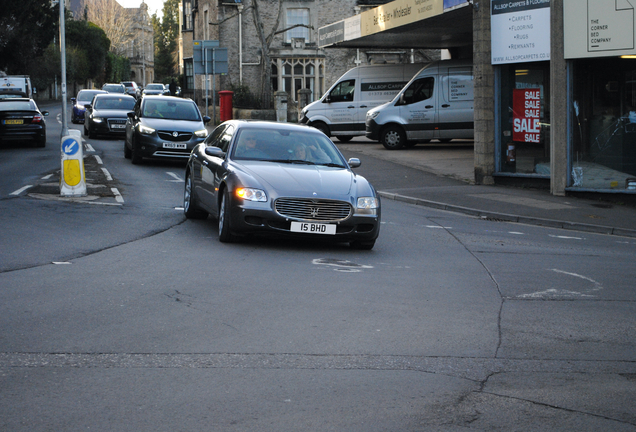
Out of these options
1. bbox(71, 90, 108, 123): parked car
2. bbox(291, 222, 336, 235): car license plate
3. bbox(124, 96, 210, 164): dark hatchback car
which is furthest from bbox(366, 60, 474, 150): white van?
bbox(71, 90, 108, 123): parked car

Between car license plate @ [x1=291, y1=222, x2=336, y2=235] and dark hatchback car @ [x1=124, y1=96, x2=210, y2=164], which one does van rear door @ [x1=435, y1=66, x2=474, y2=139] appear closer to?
dark hatchback car @ [x1=124, y1=96, x2=210, y2=164]

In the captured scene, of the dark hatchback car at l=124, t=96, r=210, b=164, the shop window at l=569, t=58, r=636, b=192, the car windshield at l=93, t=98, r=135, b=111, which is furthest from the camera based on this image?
the car windshield at l=93, t=98, r=135, b=111

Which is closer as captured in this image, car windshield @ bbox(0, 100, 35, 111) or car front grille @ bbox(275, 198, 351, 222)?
car front grille @ bbox(275, 198, 351, 222)

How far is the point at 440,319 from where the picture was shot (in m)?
6.86

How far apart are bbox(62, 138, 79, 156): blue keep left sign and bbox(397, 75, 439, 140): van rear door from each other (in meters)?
14.1

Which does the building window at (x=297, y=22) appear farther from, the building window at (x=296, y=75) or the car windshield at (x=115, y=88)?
the car windshield at (x=115, y=88)

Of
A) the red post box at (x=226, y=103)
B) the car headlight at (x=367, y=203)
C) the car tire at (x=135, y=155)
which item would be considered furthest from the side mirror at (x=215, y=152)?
the red post box at (x=226, y=103)

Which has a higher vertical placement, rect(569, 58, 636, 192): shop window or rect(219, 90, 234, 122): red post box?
rect(219, 90, 234, 122): red post box

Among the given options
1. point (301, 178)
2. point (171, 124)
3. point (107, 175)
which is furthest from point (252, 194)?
point (171, 124)

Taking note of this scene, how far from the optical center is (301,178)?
33.5 feet

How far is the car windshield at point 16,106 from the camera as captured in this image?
1048 inches

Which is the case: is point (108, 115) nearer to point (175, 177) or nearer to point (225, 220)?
point (175, 177)

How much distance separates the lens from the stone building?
46.9m

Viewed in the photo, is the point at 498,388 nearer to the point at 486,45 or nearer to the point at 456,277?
the point at 456,277
